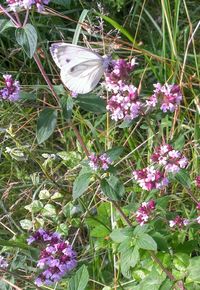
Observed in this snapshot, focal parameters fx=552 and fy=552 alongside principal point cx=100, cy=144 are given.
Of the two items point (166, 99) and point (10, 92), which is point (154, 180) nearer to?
point (166, 99)

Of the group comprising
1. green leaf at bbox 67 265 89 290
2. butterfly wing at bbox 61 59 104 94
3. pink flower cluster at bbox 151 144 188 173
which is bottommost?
green leaf at bbox 67 265 89 290

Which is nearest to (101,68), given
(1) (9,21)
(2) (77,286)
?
(1) (9,21)

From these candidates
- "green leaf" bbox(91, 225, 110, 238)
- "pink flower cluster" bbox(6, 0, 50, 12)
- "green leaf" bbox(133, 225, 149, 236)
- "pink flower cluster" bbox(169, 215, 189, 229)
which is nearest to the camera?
"pink flower cluster" bbox(6, 0, 50, 12)

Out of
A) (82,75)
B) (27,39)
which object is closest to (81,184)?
(82,75)

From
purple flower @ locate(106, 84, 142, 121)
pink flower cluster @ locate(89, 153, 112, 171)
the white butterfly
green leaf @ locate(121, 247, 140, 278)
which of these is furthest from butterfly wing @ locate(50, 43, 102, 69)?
green leaf @ locate(121, 247, 140, 278)

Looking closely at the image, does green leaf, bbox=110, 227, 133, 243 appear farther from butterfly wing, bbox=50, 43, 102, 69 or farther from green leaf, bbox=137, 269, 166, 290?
butterfly wing, bbox=50, 43, 102, 69

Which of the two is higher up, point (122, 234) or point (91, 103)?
point (91, 103)

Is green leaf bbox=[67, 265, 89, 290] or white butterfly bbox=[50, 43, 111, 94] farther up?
white butterfly bbox=[50, 43, 111, 94]
